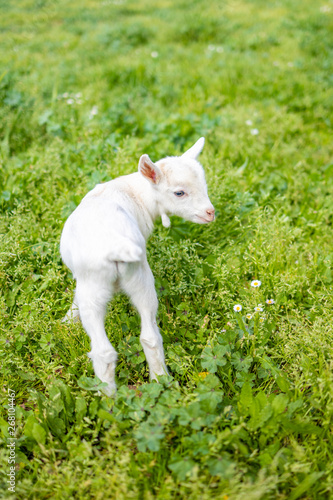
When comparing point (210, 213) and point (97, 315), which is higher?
point (210, 213)

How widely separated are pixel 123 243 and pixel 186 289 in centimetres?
117

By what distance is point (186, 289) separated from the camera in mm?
3137

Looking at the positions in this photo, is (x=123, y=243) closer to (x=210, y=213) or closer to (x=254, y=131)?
(x=210, y=213)

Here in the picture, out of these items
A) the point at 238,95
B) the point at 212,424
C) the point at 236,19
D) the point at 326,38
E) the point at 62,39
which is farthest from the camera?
the point at 236,19

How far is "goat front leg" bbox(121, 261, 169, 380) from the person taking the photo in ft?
7.43

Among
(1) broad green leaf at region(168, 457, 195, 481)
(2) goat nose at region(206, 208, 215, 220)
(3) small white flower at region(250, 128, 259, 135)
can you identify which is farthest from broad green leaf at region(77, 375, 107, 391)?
(3) small white flower at region(250, 128, 259, 135)

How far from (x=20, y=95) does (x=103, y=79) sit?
1806mm

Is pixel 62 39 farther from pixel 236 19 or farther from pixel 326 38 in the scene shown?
pixel 326 38

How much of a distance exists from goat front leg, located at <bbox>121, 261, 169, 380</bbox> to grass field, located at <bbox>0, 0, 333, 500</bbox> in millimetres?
170

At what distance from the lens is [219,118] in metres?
5.23

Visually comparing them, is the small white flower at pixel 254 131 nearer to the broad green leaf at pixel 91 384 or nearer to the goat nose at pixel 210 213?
the goat nose at pixel 210 213

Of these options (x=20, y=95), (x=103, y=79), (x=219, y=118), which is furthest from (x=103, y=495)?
(x=103, y=79)

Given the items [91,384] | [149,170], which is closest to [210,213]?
[149,170]

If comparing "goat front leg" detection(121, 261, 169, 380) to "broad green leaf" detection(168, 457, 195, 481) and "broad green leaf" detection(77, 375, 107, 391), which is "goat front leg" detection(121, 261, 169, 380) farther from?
"broad green leaf" detection(168, 457, 195, 481)
